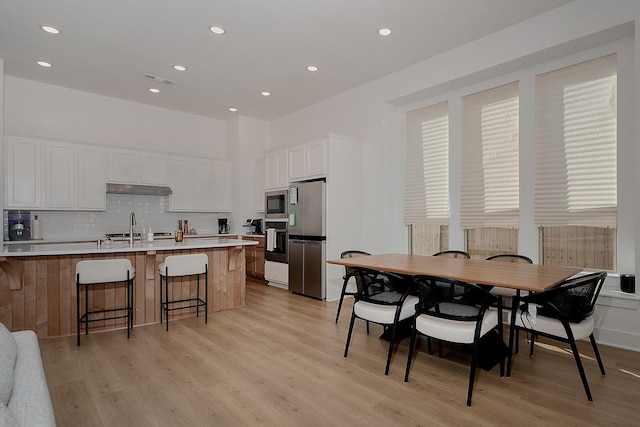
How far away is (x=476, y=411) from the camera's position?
214cm

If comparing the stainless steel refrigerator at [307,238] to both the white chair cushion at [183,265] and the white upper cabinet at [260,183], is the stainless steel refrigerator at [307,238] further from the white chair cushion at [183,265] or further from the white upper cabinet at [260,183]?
the white chair cushion at [183,265]

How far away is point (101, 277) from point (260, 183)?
3.83 m

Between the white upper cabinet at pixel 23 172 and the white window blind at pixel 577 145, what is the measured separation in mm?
6586

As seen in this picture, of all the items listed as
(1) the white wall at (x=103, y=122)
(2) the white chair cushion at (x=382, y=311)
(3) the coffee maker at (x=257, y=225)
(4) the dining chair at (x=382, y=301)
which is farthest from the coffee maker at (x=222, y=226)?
(2) the white chair cushion at (x=382, y=311)

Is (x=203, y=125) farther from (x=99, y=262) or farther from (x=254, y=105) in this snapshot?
(x=99, y=262)

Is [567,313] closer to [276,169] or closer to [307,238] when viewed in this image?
[307,238]

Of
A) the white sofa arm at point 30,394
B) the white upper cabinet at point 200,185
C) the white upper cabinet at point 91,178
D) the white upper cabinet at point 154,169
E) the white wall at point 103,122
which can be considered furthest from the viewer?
the white upper cabinet at point 200,185

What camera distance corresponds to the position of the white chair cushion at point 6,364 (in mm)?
1219

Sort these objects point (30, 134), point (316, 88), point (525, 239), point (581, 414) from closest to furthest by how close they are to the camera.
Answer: point (581, 414) → point (525, 239) → point (30, 134) → point (316, 88)

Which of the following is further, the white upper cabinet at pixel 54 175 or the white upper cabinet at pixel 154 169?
the white upper cabinet at pixel 154 169

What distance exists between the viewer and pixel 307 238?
5305 mm

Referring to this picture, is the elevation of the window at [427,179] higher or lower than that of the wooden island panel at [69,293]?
higher

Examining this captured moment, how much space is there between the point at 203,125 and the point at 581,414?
7.07 meters

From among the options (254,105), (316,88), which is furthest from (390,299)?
(254,105)
